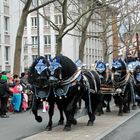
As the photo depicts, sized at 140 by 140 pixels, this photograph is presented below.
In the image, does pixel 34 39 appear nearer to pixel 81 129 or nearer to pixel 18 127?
pixel 18 127

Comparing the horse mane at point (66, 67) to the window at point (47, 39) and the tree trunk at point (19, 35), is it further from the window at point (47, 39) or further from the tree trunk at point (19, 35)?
the window at point (47, 39)

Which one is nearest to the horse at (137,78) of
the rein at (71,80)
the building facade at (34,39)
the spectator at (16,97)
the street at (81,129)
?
the street at (81,129)

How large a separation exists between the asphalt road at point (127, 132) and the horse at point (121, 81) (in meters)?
1.63

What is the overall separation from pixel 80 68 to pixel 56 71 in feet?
4.09

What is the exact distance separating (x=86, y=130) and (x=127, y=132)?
3.46ft

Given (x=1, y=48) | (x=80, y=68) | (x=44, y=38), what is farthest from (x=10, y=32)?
(x=80, y=68)

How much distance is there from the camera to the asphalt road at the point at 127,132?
11.1 metres

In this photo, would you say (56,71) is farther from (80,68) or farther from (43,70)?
(80,68)

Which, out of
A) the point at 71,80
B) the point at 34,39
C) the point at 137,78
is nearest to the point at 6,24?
the point at 137,78

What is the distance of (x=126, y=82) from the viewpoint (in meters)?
15.9

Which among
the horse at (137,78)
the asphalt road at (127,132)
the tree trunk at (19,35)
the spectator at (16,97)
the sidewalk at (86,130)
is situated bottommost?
the asphalt road at (127,132)

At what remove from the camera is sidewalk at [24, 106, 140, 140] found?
1098 centimetres

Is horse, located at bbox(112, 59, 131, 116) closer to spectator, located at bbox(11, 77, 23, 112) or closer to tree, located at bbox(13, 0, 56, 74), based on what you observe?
spectator, located at bbox(11, 77, 23, 112)

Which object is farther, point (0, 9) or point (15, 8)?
point (15, 8)
